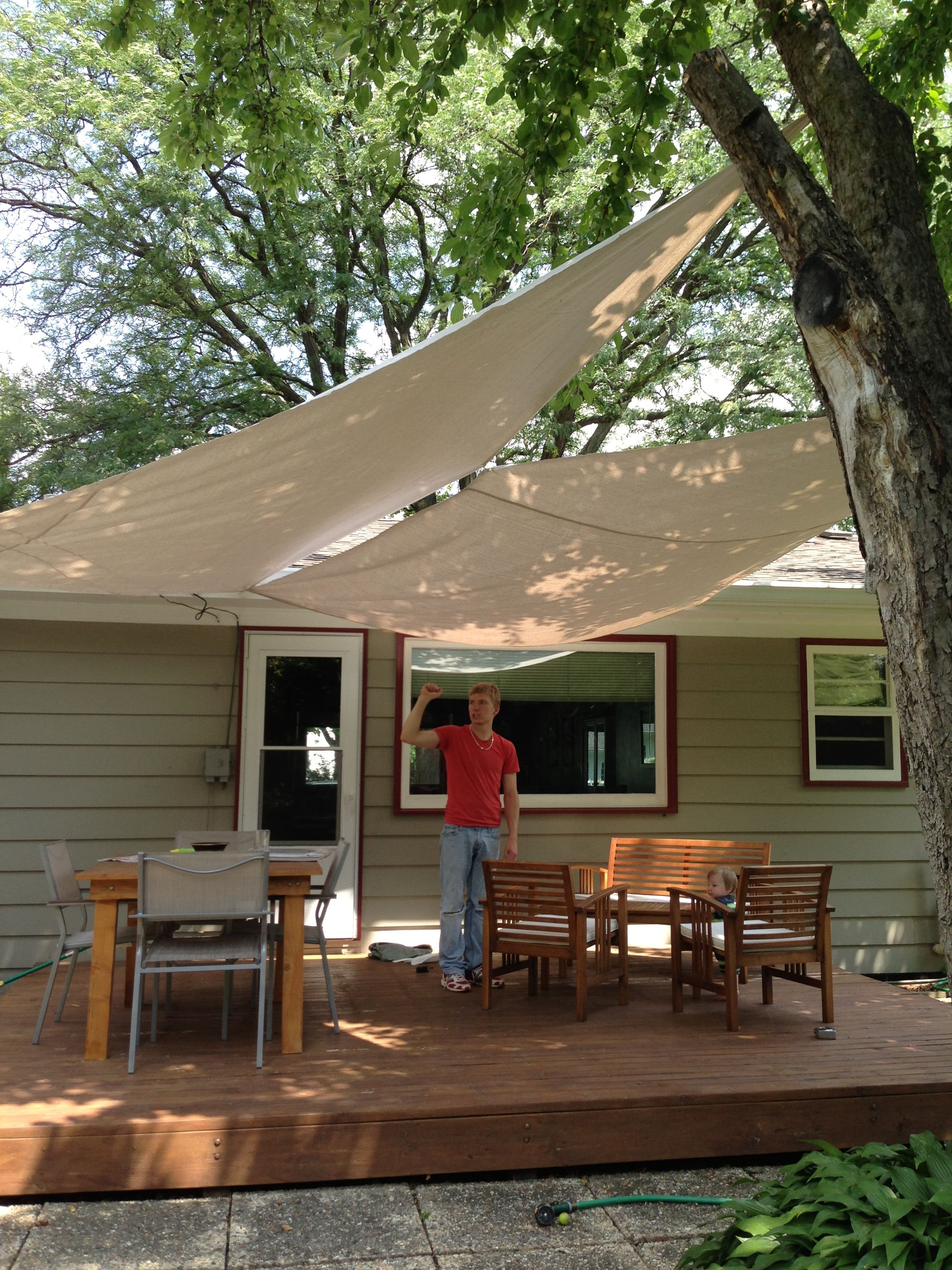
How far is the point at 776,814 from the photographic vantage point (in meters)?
7.07

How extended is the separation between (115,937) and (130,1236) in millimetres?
1410

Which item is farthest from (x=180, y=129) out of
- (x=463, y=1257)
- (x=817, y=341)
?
(x=463, y=1257)

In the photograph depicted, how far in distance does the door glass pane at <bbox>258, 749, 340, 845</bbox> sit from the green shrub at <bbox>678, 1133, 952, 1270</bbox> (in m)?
4.21

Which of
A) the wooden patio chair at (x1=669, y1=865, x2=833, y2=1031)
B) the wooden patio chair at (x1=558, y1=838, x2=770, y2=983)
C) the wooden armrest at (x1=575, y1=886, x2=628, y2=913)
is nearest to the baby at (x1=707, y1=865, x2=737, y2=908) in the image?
the wooden patio chair at (x1=669, y1=865, x2=833, y2=1031)

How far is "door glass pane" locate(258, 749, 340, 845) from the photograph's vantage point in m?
6.61

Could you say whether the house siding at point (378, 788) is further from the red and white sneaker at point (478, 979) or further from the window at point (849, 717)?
the red and white sneaker at point (478, 979)

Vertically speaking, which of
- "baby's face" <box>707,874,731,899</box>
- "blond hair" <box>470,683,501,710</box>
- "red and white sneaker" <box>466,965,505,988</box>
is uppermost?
"blond hair" <box>470,683,501,710</box>

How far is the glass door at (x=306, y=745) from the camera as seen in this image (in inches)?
259

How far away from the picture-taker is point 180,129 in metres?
5.23

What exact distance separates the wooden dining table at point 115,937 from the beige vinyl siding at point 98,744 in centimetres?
198

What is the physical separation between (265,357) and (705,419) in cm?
596

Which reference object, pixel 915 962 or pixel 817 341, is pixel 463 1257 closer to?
pixel 817 341

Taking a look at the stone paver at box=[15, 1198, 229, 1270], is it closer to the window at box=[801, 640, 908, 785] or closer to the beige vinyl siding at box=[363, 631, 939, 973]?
the beige vinyl siding at box=[363, 631, 939, 973]

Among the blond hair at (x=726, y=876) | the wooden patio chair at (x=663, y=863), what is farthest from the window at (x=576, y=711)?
the blond hair at (x=726, y=876)
